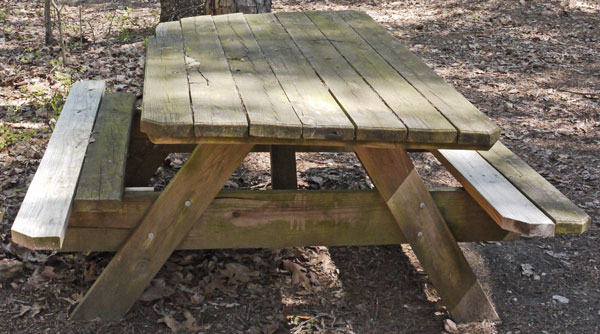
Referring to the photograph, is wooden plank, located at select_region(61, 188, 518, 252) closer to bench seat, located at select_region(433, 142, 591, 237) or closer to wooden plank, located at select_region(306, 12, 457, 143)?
bench seat, located at select_region(433, 142, 591, 237)

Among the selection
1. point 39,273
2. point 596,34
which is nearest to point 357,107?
point 39,273

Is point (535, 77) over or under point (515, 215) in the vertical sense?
under

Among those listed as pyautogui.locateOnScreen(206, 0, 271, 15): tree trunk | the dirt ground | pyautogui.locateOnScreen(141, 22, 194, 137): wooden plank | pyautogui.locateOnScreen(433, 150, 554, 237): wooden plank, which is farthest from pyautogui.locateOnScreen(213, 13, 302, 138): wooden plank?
pyautogui.locateOnScreen(206, 0, 271, 15): tree trunk

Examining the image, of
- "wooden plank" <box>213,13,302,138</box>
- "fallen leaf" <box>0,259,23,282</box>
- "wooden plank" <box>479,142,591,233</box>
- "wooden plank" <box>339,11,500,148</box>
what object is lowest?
"fallen leaf" <box>0,259,23,282</box>

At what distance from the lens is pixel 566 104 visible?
18.2 ft

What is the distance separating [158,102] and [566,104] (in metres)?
4.43

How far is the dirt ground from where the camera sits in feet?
9.40

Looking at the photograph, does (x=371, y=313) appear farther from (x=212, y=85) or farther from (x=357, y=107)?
(x=212, y=85)

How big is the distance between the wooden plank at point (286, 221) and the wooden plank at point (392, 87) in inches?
19.1

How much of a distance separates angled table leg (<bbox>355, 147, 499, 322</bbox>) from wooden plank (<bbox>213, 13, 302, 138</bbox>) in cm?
47

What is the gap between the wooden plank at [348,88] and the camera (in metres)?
2.13

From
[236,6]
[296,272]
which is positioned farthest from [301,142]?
[236,6]

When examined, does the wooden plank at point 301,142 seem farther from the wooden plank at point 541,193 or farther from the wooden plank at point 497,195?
the wooden plank at point 541,193

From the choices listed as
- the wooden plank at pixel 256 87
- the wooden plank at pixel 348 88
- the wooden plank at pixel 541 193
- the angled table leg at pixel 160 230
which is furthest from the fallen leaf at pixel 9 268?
the wooden plank at pixel 541 193
